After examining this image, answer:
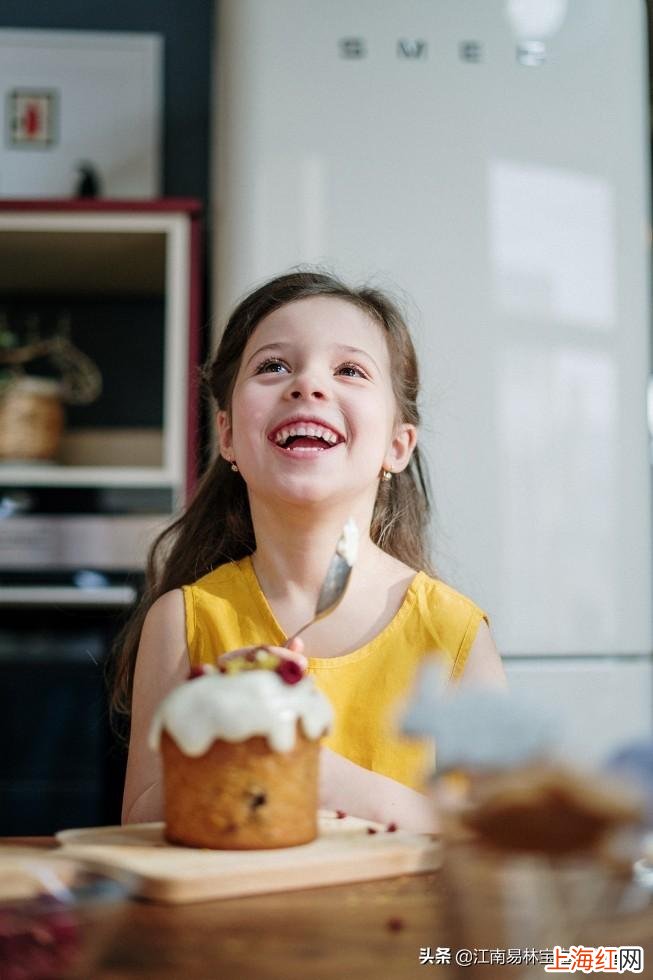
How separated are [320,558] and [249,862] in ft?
2.04

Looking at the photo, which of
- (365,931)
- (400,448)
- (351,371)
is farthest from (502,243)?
(365,931)

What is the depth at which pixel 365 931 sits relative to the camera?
43cm

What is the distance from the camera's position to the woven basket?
217 centimetres

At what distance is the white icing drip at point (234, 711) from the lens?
56cm

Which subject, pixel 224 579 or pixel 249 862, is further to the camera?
pixel 224 579

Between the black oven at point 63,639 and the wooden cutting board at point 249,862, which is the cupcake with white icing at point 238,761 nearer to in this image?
the wooden cutting board at point 249,862

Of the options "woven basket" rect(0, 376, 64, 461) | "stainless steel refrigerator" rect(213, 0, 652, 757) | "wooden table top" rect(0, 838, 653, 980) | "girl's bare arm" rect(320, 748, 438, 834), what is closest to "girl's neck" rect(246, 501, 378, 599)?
"girl's bare arm" rect(320, 748, 438, 834)

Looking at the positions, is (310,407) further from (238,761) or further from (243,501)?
(238,761)

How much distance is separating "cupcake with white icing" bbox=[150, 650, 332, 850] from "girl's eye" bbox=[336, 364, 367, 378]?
0.54 meters

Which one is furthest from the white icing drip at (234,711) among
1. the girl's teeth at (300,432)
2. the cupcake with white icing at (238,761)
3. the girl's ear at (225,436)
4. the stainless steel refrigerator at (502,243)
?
the stainless steel refrigerator at (502,243)

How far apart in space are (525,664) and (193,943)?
1.53 metres

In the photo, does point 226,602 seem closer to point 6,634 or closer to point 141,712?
point 141,712

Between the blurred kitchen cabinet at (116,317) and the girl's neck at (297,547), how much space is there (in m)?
0.94

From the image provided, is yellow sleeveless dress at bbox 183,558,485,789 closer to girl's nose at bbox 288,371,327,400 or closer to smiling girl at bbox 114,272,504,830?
smiling girl at bbox 114,272,504,830
